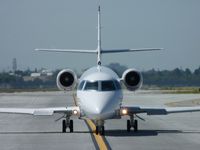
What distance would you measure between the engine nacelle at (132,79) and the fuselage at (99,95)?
1179mm

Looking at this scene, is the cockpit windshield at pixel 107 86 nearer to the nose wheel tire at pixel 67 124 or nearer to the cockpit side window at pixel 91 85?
the cockpit side window at pixel 91 85

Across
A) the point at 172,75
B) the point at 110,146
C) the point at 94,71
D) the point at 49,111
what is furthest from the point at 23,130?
the point at 172,75

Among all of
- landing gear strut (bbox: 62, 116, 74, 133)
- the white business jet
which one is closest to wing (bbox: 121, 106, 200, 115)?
the white business jet

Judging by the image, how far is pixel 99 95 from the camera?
76.4 ft

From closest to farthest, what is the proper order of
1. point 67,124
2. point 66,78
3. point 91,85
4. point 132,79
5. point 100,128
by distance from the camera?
point 91,85
point 100,128
point 67,124
point 132,79
point 66,78

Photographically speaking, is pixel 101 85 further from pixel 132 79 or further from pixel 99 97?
pixel 132 79

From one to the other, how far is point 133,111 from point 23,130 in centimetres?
523

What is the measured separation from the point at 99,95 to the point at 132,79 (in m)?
3.25

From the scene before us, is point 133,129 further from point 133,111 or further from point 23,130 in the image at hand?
point 23,130

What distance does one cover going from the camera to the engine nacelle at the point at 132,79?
26136mm

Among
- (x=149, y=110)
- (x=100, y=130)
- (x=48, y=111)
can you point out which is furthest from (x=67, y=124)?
(x=149, y=110)

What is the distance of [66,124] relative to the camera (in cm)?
2575

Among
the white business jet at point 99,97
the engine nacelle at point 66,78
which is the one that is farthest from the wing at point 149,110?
the engine nacelle at point 66,78

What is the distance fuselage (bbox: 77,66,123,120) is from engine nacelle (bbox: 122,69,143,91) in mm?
1179
